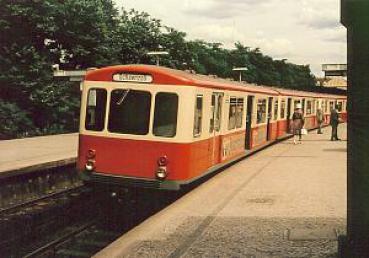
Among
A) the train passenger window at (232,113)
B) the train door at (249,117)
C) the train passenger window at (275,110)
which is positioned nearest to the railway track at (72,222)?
the train passenger window at (232,113)

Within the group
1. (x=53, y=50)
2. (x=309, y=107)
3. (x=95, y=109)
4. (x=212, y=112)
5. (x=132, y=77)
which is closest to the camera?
(x=132, y=77)

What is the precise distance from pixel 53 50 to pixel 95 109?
21.7m

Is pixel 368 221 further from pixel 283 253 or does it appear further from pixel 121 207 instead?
pixel 121 207

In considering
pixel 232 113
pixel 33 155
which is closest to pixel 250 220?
pixel 232 113

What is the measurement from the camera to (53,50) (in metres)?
31.5

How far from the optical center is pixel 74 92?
1203 inches

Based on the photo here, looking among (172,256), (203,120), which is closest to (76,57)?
(203,120)

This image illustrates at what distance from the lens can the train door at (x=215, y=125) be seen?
12.4 metres

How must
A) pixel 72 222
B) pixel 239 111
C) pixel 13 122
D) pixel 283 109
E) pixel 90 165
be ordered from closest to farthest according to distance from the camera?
pixel 90 165
pixel 72 222
pixel 239 111
pixel 283 109
pixel 13 122

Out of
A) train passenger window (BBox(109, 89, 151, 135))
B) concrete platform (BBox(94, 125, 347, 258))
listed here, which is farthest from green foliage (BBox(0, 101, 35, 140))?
train passenger window (BBox(109, 89, 151, 135))

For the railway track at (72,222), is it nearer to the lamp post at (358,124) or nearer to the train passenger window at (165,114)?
the train passenger window at (165,114)

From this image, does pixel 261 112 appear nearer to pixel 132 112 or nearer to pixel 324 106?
pixel 132 112

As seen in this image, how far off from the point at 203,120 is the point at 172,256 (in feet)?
16.9

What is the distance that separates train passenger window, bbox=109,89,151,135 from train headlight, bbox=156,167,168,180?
2.54 ft
